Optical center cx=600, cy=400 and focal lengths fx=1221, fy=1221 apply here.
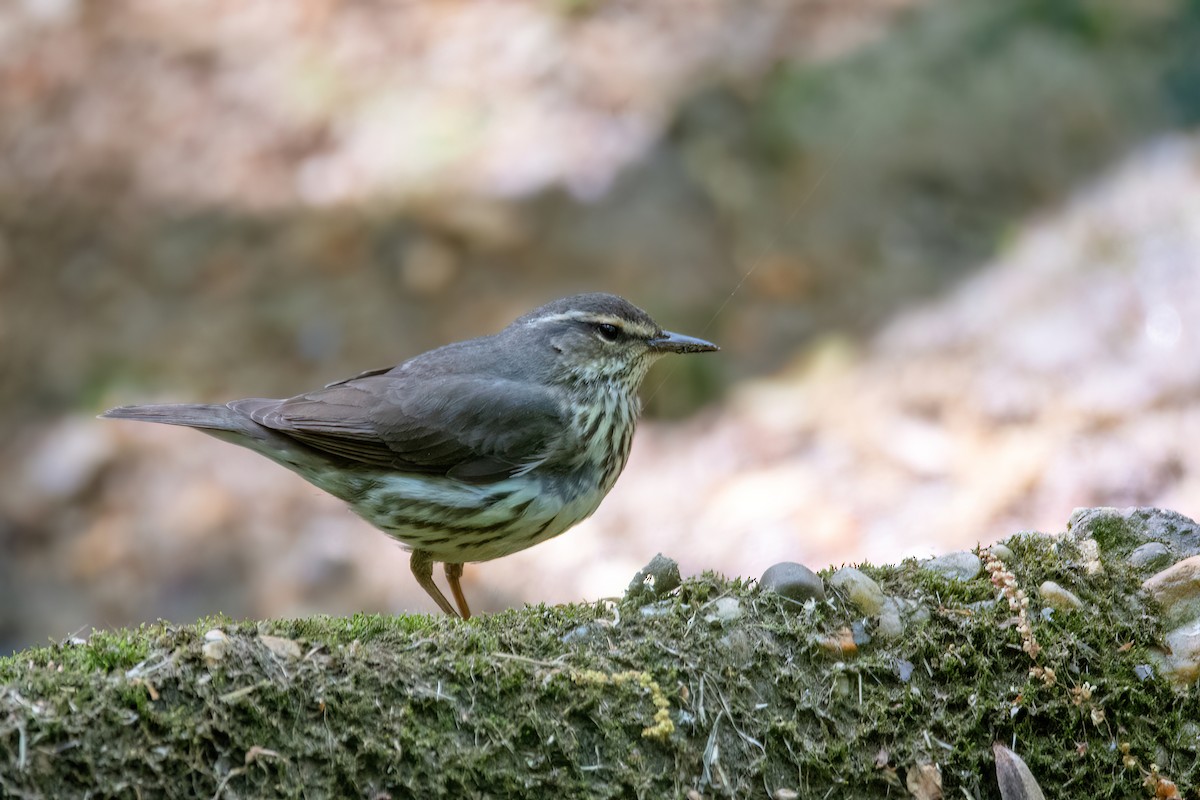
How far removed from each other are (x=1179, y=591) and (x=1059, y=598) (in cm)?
37

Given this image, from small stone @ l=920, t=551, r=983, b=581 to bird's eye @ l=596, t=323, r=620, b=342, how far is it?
178cm

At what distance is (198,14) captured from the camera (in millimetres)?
10672

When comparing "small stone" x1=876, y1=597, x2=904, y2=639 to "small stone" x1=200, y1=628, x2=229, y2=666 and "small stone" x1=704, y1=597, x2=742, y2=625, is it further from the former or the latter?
"small stone" x1=200, y1=628, x2=229, y2=666

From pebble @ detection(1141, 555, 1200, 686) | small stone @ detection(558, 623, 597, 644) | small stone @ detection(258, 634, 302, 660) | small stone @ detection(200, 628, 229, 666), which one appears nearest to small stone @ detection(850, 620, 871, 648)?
small stone @ detection(558, 623, 597, 644)

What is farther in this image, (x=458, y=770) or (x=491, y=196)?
(x=491, y=196)

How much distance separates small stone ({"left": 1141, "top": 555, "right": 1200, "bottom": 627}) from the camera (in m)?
3.59

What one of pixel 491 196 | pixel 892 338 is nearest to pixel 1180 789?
pixel 892 338

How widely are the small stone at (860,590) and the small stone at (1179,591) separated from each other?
856 mm

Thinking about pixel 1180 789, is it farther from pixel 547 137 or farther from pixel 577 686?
pixel 547 137

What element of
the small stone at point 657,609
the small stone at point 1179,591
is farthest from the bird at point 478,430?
the small stone at point 1179,591

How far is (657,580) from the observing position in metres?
3.64

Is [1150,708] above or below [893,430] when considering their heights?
below

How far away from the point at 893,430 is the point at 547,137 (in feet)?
11.7

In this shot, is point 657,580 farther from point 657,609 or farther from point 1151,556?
point 1151,556
